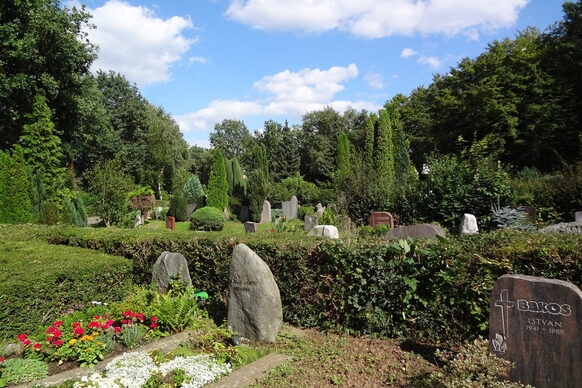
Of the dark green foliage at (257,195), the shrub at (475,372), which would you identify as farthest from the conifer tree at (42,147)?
the shrub at (475,372)

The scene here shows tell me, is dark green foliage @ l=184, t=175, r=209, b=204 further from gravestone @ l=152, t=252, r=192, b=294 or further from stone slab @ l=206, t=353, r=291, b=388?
stone slab @ l=206, t=353, r=291, b=388

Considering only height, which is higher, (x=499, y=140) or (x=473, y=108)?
(x=473, y=108)

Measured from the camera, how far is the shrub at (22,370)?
4.14 metres

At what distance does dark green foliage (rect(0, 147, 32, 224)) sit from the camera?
1575 cm

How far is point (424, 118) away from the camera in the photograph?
43125 mm

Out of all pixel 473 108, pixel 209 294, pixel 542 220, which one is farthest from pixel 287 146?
pixel 209 294

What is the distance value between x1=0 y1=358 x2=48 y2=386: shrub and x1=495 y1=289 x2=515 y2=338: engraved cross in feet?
16.5

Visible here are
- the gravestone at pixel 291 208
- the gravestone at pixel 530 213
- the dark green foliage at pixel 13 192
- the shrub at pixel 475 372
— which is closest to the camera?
the shrub at pixel 475 372

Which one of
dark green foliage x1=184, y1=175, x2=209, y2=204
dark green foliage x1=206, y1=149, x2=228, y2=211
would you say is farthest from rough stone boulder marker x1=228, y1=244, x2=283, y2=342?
dark green foliage x1=184, y1=175, x2=209, y2=204

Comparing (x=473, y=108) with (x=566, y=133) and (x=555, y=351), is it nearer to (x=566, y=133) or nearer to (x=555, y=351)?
(x=566, y=133)

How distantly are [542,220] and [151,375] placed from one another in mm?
13786

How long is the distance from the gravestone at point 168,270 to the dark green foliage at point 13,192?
42.9 ft

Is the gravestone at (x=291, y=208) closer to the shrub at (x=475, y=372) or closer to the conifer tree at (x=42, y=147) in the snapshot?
the conifer tree at (x=42, y=147)

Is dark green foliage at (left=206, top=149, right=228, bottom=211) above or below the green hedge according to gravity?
above
